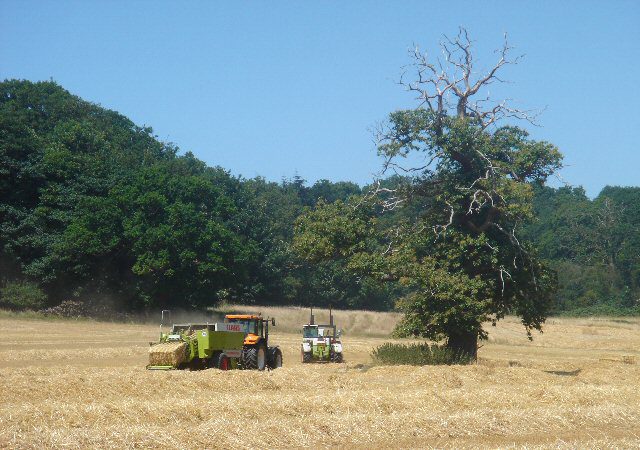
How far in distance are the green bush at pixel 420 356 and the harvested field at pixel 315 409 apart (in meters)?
2.60

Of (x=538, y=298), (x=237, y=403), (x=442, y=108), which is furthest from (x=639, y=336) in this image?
(x=237, y=403)

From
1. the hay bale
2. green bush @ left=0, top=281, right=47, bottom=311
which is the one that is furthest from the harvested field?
green bush @ left=0, top=281, right=47, bottom=311

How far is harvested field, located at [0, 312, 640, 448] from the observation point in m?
13.2

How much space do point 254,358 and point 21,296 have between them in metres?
34.7

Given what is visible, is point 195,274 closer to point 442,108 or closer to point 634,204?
point 442,108

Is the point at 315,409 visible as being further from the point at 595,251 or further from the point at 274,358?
the point at 595,251

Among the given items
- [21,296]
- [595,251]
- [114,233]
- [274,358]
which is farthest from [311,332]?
[595,251]

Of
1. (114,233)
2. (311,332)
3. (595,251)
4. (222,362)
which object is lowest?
(222,362)

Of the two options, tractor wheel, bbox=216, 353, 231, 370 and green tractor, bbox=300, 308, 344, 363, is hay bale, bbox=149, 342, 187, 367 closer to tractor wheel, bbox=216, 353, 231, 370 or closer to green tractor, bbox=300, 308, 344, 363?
tractor wheel, bbox=216, 353, 231, 370

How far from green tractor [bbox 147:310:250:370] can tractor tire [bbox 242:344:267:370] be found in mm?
190

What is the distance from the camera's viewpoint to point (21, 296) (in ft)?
191

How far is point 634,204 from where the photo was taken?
372ft

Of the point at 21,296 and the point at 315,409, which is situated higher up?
the point at 21,296

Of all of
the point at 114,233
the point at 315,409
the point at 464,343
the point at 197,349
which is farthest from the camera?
the point at 114,233
